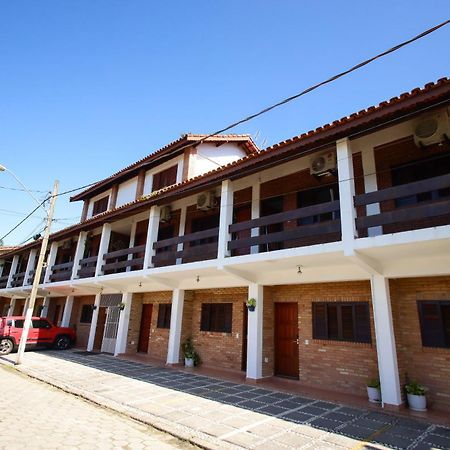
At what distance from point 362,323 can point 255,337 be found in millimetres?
3106

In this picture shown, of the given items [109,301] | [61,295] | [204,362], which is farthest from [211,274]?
[61,295]

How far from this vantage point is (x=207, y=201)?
1119cm

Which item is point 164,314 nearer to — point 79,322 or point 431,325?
point 79,322

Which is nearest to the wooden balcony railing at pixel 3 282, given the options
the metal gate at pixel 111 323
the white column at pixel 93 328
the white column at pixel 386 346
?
the white column at pixel 93 328

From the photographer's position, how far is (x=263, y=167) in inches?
360

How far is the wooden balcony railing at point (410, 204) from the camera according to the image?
20.4 feet

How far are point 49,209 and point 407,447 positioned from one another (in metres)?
14.4

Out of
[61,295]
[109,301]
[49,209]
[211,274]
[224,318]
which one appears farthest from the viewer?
[61,295]

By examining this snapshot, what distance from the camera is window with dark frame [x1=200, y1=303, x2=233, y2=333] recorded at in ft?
38.8

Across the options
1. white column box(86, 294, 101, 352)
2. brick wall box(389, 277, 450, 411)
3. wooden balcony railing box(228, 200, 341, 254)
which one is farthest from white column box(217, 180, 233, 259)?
white column box(86, 294, 101, 352)

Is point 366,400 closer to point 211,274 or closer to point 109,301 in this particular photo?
point 211,274

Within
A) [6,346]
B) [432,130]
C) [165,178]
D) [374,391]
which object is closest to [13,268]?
[6,346]

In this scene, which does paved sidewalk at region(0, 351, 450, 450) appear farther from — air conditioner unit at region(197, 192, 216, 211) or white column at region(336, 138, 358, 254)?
air conditioner unit at region(197, 192, 216, 211)

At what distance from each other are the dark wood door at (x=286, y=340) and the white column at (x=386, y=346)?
10.1 feet
